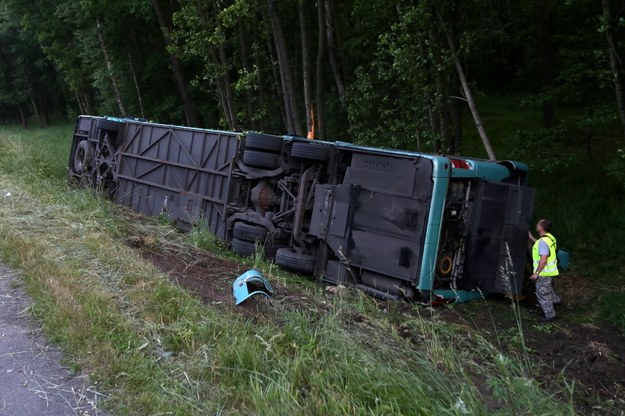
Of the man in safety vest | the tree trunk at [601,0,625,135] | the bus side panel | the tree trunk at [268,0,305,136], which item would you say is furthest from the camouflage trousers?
the tree trunk at [268,0,305,136]

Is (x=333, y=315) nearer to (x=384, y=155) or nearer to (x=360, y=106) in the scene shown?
(x=384, y=155)

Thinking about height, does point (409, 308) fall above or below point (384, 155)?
below

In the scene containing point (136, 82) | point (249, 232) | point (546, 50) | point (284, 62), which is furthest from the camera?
point (136, 82)

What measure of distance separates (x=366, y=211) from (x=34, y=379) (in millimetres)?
5207

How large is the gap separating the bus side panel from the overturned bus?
0.12ft

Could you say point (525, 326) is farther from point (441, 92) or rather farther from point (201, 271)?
point (441, 92)

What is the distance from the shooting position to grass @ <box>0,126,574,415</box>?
130 inches

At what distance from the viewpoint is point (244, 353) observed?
384 centimetres

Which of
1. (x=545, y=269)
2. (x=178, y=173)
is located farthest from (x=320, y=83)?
(x=545, y=269)

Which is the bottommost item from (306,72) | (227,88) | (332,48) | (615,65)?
(227,88)

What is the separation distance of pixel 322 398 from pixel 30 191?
9349 millimetres

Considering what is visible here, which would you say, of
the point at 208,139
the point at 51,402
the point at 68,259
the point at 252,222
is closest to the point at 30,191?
the point at 208,139

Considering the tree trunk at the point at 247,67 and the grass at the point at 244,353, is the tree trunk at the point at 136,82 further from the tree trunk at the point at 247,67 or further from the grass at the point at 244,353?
the grass at the point at 244,353

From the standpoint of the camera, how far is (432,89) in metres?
12.5
